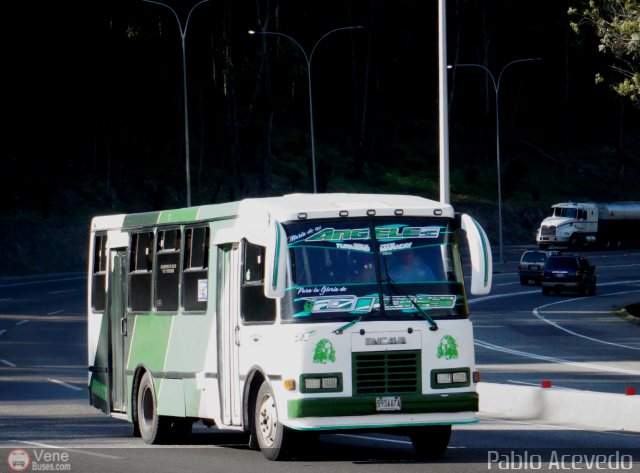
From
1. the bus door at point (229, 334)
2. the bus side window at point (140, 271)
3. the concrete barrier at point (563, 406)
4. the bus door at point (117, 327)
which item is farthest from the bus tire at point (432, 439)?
the bus door at point (117, 327)

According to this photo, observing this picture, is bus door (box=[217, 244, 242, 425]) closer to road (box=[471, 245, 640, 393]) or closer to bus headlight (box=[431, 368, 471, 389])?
bus headlight (box=[431, 368, 471, 389])

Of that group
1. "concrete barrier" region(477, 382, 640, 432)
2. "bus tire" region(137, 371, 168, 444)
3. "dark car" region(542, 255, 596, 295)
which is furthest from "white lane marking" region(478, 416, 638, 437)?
"dark car" region(542, 255, 596, 295)

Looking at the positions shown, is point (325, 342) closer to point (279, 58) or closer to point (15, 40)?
point (15, 40)

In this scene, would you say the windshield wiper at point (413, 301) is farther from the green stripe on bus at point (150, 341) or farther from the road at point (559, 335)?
the road at point (559, 335)

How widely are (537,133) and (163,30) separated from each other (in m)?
44.6

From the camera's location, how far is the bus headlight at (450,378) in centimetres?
1441

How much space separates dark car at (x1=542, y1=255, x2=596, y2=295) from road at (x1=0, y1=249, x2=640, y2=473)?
1.94 ft

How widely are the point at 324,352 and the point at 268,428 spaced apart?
1105mm

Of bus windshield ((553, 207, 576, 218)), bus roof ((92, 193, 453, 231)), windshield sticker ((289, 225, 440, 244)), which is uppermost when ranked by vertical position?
bus windshield ((553, 207, 576, 218))

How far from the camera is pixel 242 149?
287 ft

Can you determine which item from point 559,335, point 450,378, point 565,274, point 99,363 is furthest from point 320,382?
point 565,274

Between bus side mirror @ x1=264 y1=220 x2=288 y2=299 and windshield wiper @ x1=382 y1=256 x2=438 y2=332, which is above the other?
bus side mirror @ x1=264 y1=220 x2=288 y2=299

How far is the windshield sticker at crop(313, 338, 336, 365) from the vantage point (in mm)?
14133

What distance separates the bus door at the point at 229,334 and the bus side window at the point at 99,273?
4.27 metres
